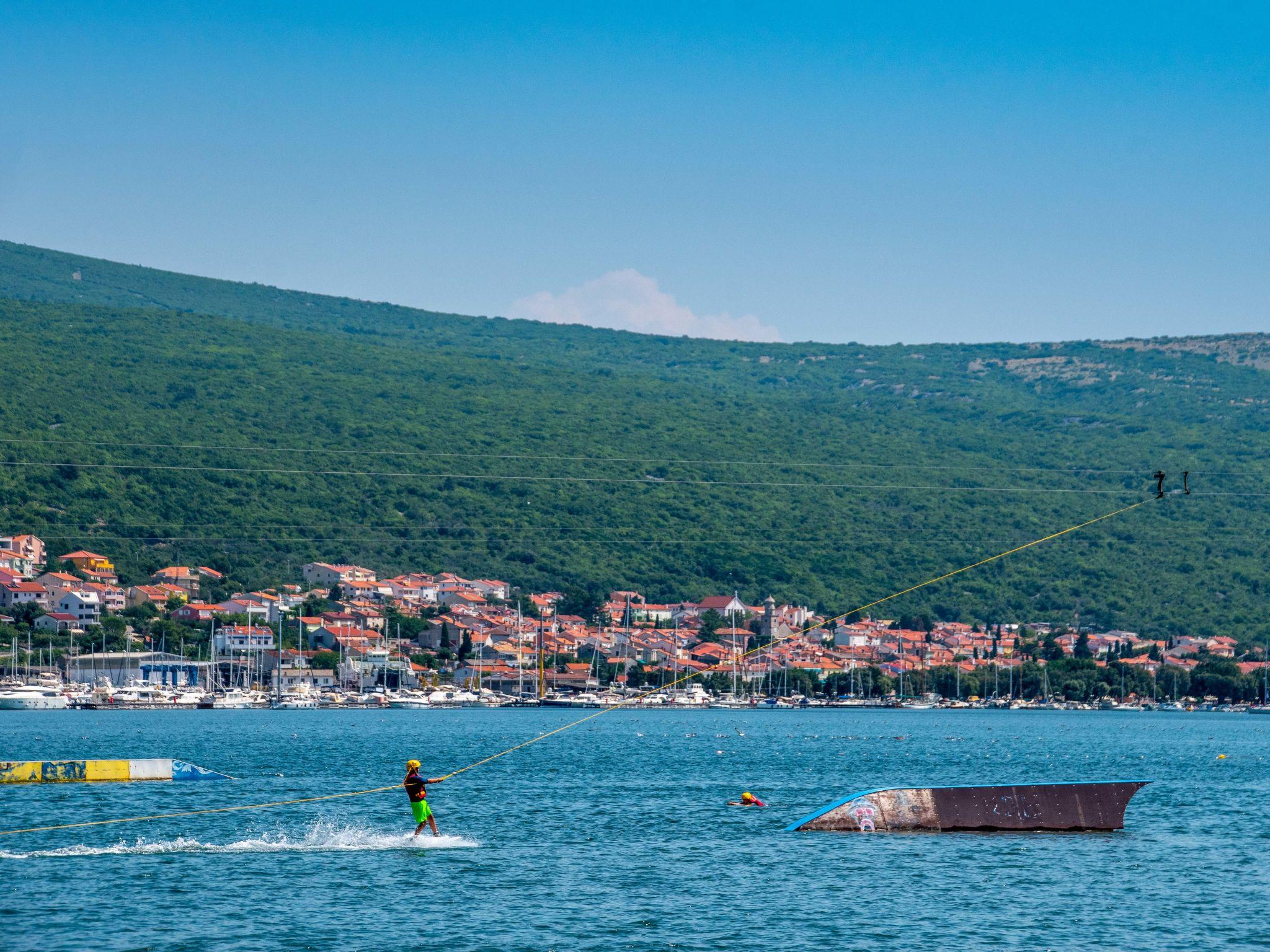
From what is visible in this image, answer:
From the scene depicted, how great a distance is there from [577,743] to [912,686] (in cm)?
11008

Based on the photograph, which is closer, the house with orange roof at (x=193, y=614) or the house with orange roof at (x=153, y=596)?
the house with orange roof at (x=193, y=614)

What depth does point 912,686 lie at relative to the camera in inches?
7844

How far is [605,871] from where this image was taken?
33.9 meters

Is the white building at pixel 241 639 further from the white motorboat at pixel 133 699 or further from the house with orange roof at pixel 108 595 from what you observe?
the white motorboat at pixel 133 699

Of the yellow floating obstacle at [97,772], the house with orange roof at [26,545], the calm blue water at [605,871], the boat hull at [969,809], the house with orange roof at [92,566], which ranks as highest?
the house with orange roof at [26,545]

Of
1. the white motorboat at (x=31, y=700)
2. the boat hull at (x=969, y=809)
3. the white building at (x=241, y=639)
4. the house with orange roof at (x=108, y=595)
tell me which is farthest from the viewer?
the house with orange roof at (x=108, y=595)

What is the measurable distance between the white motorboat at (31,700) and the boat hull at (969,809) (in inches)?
4550

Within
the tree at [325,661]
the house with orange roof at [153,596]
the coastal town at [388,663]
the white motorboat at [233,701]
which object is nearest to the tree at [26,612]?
the coastal town at [388,663]

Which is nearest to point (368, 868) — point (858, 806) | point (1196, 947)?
point (858, 806)

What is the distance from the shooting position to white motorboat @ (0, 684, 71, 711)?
140625 mm

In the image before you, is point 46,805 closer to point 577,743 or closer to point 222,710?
point 577,743

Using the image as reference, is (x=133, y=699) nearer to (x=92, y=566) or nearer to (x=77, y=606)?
(x=77, y=606)

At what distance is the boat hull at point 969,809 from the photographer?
39156 millimetres

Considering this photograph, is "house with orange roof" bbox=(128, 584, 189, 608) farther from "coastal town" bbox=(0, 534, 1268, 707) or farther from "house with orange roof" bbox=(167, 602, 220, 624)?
"house with orange roof" bbox=(167, 602, 220, 624)
